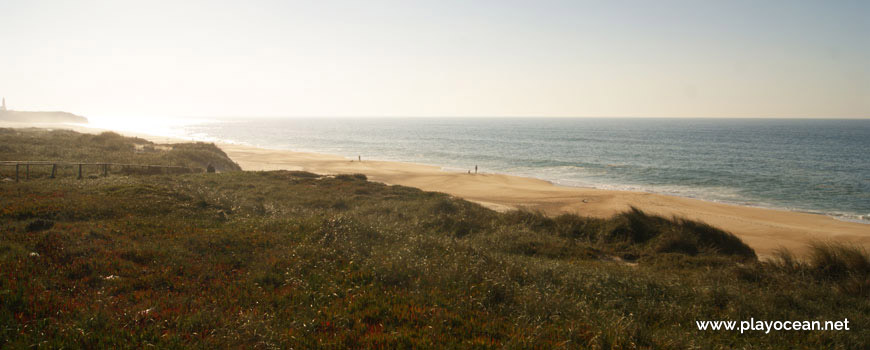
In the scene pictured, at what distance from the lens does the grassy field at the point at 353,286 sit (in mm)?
6207

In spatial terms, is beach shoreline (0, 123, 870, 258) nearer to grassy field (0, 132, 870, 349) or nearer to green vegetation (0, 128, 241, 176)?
grassy field (0, 132, 870, 349)

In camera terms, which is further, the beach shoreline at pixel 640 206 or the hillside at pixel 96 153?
the hillside at pixel 96 153

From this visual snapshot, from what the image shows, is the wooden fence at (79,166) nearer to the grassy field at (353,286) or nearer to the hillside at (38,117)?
the grassy field at (353,286)

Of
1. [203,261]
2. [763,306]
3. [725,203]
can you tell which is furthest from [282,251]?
[725,203]

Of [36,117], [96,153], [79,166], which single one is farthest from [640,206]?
[36,117]

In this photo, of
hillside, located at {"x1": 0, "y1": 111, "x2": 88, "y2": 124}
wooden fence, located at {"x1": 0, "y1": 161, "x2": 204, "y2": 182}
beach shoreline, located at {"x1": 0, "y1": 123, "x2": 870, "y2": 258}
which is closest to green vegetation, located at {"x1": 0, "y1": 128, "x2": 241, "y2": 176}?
wooden fence, located at {"x1": 0, "y1": 161, "x2": 204, "y2": 182}

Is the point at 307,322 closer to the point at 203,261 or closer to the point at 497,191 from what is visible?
the point at 203,261

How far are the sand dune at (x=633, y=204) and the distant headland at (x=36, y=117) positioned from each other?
17352 cm

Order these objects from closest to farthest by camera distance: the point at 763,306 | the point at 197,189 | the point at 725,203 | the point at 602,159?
the point at 763,306, the point at 197,189, the point at 725,203, the point at 602,159

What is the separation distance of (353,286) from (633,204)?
28592 millimetres

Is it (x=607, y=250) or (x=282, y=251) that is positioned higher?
(x=282, y=251)

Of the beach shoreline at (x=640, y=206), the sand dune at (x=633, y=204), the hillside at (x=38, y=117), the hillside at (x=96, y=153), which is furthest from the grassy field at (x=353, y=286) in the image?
the hillside at (x=38, y=117)

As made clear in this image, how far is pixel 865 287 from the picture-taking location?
32.9 ft

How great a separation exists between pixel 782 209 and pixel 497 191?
2183 centimetres
